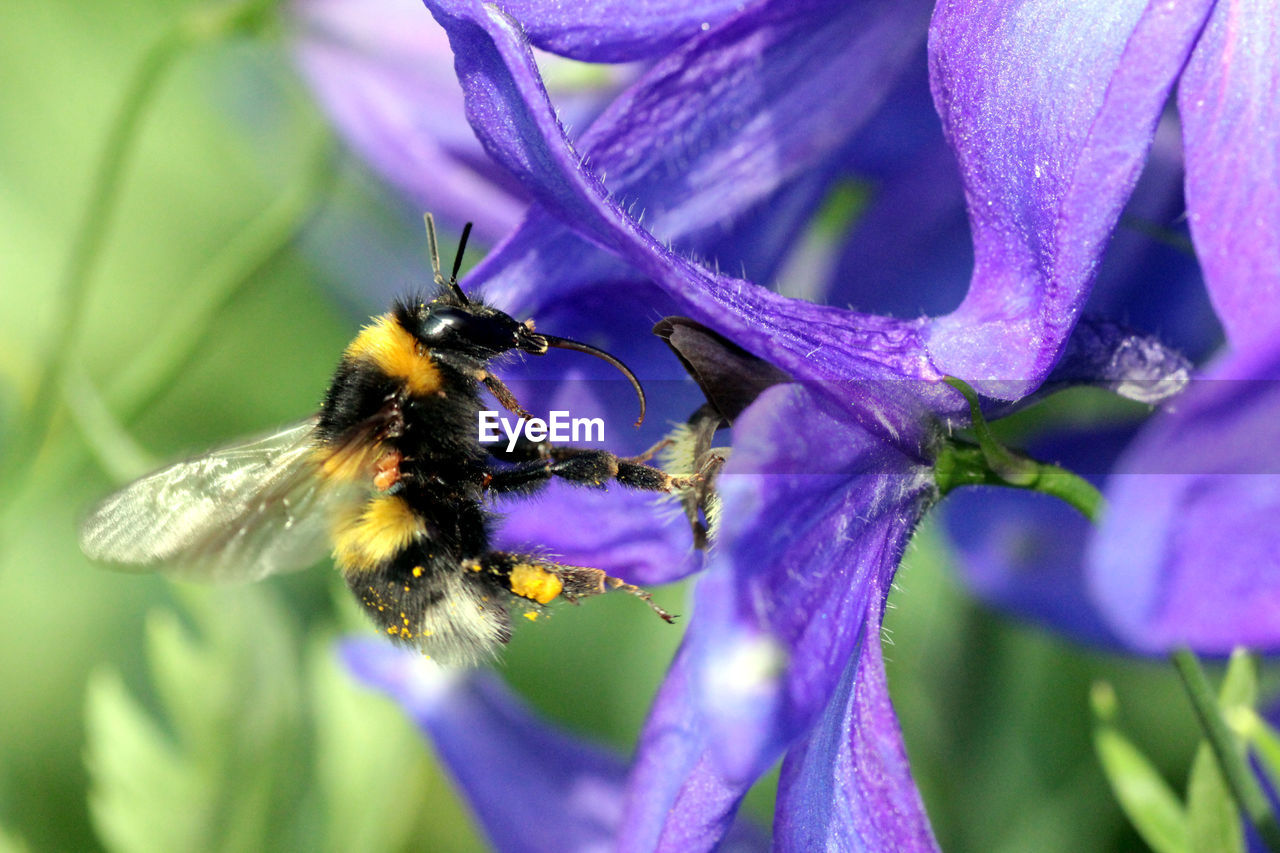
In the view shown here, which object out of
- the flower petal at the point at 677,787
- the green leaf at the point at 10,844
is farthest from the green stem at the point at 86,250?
the flower petal at the point at 677,787

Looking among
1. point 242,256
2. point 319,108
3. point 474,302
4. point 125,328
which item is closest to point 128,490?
point 474,302

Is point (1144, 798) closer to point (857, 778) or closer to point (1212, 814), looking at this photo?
point (1212, 814)

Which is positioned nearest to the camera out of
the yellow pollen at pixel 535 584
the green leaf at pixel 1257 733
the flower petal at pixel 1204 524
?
the flower petal at pixel 1204 524

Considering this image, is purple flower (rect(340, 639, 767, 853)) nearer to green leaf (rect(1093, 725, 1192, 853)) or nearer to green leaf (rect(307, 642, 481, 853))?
green leaf (rect(307, 642, 481, 853))

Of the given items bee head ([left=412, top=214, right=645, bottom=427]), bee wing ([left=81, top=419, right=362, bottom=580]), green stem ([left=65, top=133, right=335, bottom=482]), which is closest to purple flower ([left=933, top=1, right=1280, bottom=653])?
bee head ([left=412, top=214, right=645, bottom=427])

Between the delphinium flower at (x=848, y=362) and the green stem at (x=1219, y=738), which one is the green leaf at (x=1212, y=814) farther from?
the delphinium flower at (x=848, y=362)

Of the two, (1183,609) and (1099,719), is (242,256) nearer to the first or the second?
(1099,719)

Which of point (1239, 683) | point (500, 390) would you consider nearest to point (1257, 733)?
point (1239, 683)
